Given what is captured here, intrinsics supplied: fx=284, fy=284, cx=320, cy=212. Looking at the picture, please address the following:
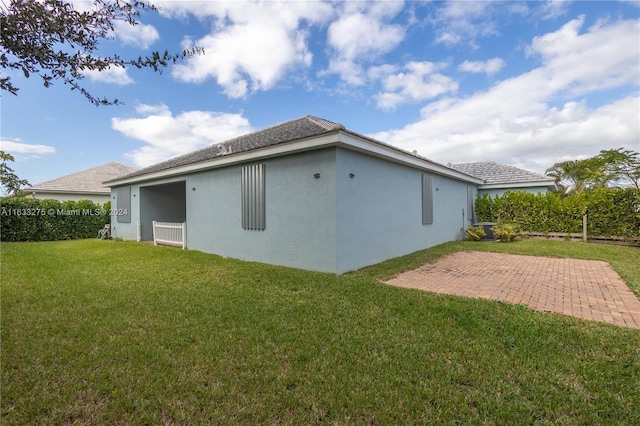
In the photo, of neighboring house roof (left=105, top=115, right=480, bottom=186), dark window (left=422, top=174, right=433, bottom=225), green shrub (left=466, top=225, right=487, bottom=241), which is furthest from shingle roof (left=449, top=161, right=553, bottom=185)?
dark window (left=422, top=174, right=433, bottom=225)

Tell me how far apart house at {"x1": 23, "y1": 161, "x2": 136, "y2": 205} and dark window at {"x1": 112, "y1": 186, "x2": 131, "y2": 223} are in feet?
18.7

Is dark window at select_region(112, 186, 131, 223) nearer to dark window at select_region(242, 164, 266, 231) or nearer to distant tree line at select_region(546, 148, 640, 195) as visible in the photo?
dark window at select_region(242, 164, 266, 231)

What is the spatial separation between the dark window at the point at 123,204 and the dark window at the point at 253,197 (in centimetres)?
1018

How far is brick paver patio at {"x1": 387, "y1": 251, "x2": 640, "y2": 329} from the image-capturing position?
4.59 m

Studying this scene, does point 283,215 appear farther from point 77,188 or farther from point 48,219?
point 77,188

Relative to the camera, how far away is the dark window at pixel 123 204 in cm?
1541

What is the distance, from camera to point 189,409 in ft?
7.57

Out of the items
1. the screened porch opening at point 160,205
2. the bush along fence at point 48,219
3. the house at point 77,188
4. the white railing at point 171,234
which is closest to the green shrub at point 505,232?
the white railing at point 171,234

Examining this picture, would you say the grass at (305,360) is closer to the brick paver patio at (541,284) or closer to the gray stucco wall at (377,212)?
the brick paver patio at (541,284)

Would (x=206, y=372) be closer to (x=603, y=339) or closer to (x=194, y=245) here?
(x=603, y=339)

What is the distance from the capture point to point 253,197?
342 inches

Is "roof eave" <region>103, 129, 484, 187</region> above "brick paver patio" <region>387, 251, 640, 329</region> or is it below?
above

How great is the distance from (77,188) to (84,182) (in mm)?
1600

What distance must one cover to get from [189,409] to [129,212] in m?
16.1
